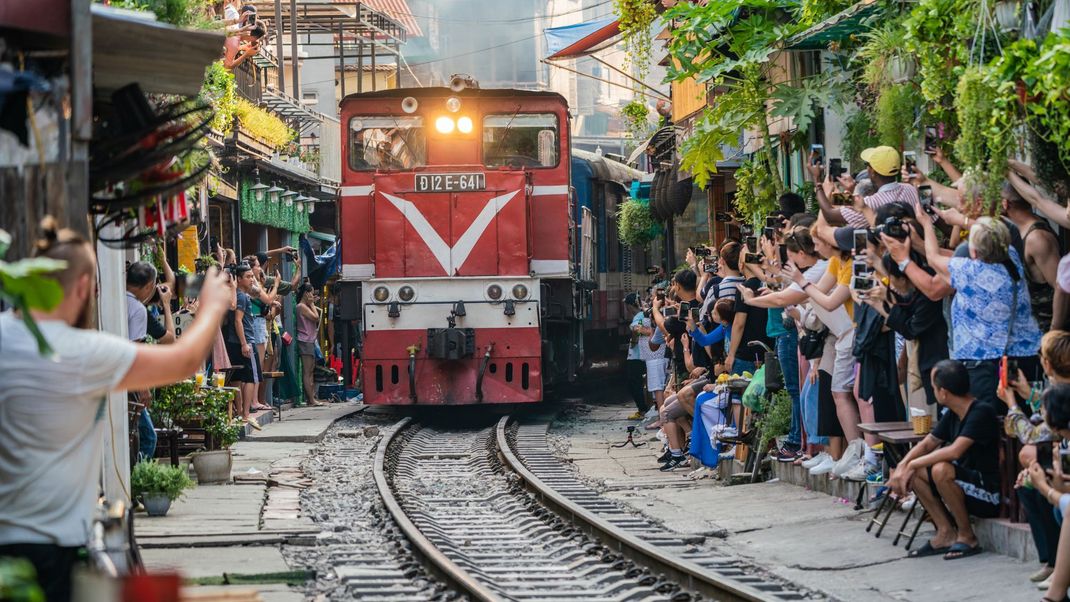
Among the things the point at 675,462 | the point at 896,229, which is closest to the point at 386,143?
the point at 675,462

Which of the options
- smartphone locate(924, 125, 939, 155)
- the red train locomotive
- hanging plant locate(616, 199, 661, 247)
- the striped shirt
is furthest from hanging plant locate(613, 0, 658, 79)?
smartphone locate(924, 125, 939, 155)

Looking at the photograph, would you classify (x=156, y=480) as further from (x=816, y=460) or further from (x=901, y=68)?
(x=901, y=68)

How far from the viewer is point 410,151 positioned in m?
18.9

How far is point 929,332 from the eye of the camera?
30.5 ft

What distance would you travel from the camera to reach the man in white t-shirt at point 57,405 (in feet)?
14.6

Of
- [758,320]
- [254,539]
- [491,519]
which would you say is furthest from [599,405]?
[254,539]

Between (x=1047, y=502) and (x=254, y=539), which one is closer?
(x=1047, y=502)

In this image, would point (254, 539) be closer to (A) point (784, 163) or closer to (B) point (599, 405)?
(A) point (784, 163)

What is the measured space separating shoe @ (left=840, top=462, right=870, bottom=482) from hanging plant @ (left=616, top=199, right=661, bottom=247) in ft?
46.6

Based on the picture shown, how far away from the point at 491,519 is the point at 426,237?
267 inches

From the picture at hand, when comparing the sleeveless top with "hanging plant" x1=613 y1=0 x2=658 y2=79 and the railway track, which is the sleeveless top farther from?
"hanging plant" x1=613 y1=0 x2=658 y2=79

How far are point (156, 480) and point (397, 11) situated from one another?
36571mm

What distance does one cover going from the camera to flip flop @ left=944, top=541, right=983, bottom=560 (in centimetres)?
836

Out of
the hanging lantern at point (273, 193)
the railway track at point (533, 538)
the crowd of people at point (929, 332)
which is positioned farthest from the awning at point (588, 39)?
the crowd of people at point (929, 332)
